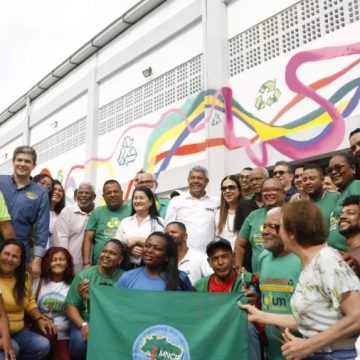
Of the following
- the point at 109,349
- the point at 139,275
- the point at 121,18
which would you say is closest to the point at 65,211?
the point at 139,275

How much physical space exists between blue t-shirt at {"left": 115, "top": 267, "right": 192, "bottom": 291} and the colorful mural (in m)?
3.81

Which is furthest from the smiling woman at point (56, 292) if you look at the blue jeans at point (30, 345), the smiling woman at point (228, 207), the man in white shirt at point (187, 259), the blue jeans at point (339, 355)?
the blue jeans at point (339, 355)

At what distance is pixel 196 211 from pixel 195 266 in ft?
2.94

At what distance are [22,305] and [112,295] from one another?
1010 mm

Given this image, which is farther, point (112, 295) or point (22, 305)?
point (22, 305)

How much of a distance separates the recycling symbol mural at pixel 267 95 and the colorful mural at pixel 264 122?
158 mm

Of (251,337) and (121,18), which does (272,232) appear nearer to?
(251,337)

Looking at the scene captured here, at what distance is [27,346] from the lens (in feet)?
12.2

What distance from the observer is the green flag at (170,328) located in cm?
296

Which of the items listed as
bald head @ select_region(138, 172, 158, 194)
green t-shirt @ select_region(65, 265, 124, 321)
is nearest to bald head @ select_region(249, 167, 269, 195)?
bald head @ select_region(138, 172, 158, 194)

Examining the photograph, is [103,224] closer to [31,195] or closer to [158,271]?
[31,195]

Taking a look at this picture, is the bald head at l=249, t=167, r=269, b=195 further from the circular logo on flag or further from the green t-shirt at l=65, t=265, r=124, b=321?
the circular logo on flag

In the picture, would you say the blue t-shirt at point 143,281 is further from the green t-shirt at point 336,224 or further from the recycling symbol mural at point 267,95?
the recycling symbol mural at point 267,95

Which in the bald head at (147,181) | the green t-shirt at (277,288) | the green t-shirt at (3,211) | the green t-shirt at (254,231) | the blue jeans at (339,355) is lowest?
A: the blue jeans at (339,355)
